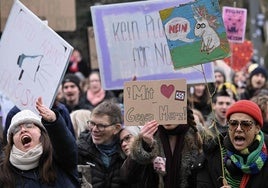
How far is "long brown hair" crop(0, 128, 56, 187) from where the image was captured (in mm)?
6148

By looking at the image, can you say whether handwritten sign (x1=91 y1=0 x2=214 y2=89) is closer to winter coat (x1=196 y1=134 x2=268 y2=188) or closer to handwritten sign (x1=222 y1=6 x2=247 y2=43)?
winter coat (x1=196 y1=134 x2=268 y2=188)

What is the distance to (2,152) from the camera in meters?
6.63

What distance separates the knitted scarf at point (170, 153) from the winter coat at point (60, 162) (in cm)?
70

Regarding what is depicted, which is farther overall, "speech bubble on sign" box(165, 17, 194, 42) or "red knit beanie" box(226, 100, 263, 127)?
"speech bubble on sign" box(165, 17, 194, 42)

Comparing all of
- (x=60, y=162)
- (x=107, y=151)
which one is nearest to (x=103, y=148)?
(x=107, y=151)

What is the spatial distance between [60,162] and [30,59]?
104 centimetres

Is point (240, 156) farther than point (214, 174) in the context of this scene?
No

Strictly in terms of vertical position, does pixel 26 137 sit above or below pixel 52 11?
below

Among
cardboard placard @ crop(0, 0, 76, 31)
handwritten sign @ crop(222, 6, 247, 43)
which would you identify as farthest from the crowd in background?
handwritten sign @ crop(222, 6, 247, 43)

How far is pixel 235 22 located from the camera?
12.5m

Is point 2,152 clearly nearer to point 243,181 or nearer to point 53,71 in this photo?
point 53,71

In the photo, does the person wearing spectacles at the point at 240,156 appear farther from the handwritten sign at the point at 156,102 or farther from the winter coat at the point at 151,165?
the handwritten sign at the point at 156,102

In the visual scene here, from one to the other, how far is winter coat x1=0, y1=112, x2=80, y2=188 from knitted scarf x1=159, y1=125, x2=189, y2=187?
0.70 metres

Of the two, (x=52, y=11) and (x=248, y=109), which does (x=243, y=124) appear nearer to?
(x=248, y=109)
